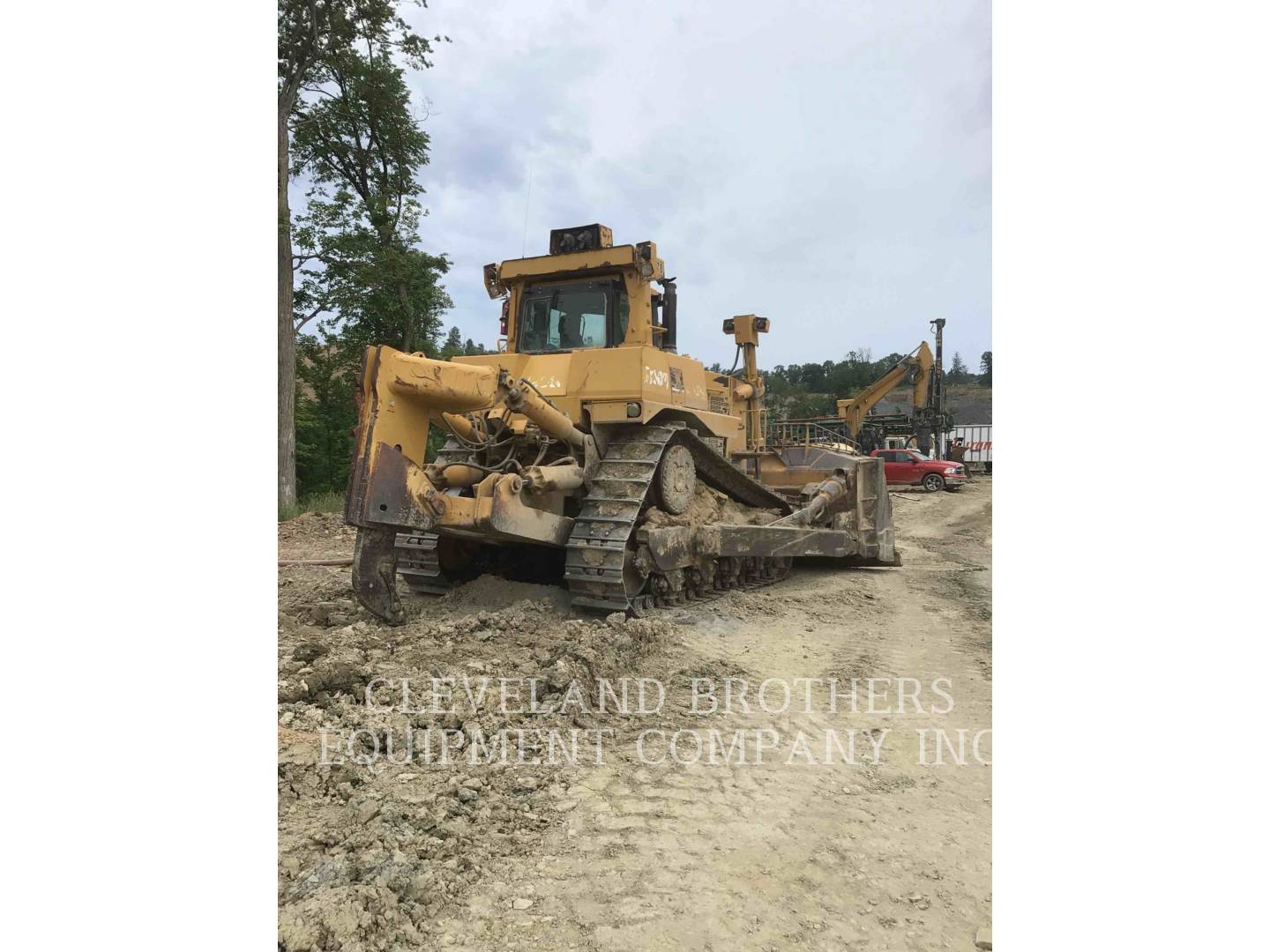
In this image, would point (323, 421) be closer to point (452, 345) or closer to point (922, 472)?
point (452, 345)

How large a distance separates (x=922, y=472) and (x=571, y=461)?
1724 cm

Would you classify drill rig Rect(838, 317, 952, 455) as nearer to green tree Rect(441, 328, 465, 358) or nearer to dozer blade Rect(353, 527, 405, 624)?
green tree Rect(441, 328, 465, 358)

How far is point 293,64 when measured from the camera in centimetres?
1205

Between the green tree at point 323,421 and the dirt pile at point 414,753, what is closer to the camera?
the dirt pile at point 414,753

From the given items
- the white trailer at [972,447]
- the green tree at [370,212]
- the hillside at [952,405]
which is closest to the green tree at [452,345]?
the green tree at [370,212]

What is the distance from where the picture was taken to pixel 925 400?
23.1m

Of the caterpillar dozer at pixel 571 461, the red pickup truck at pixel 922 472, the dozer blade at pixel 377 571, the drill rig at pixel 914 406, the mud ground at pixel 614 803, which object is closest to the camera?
the mud ground at pixel 614 803

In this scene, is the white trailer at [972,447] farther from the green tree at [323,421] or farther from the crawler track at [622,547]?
the crawler track at [622,547]

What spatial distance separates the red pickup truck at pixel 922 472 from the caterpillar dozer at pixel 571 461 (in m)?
14.2

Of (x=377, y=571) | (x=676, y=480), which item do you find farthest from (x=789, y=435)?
(x=377, y=571)

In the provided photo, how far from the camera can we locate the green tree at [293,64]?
38.6 feet

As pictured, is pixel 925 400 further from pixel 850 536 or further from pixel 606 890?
pixel 606 890

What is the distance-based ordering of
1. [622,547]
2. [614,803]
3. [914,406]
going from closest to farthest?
[614,803] → [622,547] → [914,406]

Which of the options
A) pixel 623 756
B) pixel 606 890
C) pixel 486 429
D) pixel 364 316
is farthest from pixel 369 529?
pixel 364 316
